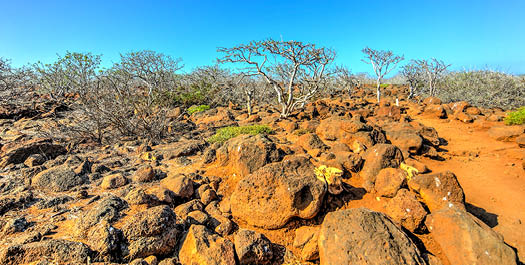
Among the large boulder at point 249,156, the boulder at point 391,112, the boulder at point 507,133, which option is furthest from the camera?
the boulder at point 391,112

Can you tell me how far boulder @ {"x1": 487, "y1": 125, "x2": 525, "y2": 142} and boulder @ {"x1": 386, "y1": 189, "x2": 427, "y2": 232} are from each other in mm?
7219

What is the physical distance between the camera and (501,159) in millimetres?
6258

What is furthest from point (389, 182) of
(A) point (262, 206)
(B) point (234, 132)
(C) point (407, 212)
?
(B) point (234, 132)

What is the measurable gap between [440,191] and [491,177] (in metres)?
2.86

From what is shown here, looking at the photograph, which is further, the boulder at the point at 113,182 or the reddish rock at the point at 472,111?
the reddish rock at the point at 472,111

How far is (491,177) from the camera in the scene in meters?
5.29

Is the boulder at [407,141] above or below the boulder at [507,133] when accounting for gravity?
above

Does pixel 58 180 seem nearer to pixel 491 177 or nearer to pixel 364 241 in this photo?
pixel 364 241

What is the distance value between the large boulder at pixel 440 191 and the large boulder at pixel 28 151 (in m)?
8.59

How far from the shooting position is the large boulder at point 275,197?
11.3 feet

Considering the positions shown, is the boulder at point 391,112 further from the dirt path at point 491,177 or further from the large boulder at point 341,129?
the large boulder at point 341,129

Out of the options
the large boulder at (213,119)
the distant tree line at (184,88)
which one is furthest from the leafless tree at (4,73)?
the large boulder at (213,119)

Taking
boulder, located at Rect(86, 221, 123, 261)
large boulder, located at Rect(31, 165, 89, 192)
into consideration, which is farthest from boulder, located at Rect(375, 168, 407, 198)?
large boulder, located at Rect(31, 165, 89, 192)

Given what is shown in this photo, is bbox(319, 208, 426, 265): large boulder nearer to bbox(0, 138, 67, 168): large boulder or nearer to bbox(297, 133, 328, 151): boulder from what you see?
bbox(297, 133, 328, 151): boulder
